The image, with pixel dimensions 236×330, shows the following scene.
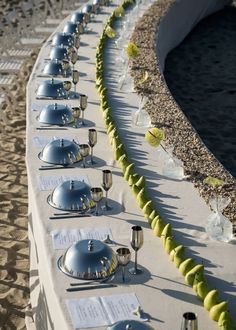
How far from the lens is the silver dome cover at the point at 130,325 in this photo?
4.43 m

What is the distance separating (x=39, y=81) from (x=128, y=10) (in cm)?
576

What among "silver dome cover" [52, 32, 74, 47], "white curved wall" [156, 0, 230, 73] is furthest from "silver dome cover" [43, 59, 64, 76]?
"white curved wall" [156, 0, 230, 73]

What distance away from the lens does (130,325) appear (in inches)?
175

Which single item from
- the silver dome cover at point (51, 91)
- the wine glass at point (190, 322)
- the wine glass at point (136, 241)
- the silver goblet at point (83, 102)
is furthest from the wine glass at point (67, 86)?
the wine glass at point (190, 322)

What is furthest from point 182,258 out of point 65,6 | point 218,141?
point 65,6

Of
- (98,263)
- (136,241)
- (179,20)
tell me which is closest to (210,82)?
(179,20)

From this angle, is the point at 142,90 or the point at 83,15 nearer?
the point at 142,90

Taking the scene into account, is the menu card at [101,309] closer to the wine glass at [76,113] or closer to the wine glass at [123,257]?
the wine glass at [123,257]

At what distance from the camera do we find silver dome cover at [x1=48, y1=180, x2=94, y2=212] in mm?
6102

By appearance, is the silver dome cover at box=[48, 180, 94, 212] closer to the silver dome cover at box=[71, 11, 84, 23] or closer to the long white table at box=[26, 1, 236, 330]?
the long white table at box=[26, 1, 236, 330]

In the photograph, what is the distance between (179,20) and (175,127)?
975cm

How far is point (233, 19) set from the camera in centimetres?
2102

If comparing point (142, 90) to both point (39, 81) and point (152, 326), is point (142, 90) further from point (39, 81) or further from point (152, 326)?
point (152, 326)

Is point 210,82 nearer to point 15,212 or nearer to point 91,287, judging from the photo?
point 15,212
